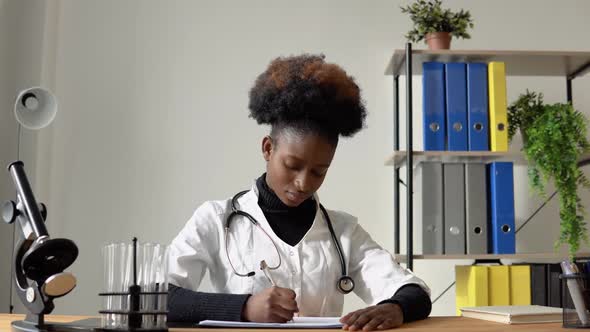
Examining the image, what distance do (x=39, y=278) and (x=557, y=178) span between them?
81.2 inches

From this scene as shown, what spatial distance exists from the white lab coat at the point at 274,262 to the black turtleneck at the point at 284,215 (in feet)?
0.07

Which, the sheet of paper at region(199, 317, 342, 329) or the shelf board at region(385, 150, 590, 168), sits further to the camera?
the shelf board at region(385, 150, 590, 168)

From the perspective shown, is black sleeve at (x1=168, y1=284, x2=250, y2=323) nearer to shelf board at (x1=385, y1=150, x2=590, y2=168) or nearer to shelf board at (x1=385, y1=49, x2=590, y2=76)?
shelf board at (x1=385, y1=150, x2=590, y2=168)

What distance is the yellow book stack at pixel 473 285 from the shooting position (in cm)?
269

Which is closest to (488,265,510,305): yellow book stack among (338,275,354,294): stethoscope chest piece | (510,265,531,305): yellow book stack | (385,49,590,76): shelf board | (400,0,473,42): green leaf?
(510,265,531,305): yellow book stack

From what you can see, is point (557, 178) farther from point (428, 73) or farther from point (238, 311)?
point (238, 311)

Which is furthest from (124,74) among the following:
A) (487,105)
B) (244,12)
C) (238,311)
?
(238,311)

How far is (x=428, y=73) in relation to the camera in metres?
2.77

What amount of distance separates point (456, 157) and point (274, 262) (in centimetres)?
135

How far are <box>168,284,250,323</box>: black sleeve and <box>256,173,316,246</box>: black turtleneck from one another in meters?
0.32

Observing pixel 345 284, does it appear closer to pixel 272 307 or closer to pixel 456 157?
pixel 272 307

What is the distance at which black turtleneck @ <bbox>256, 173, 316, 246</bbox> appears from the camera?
1688 millimetres

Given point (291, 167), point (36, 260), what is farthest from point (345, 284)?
point (36, 260)

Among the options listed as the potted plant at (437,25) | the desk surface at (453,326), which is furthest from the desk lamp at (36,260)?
the potted plant at (437,25)
